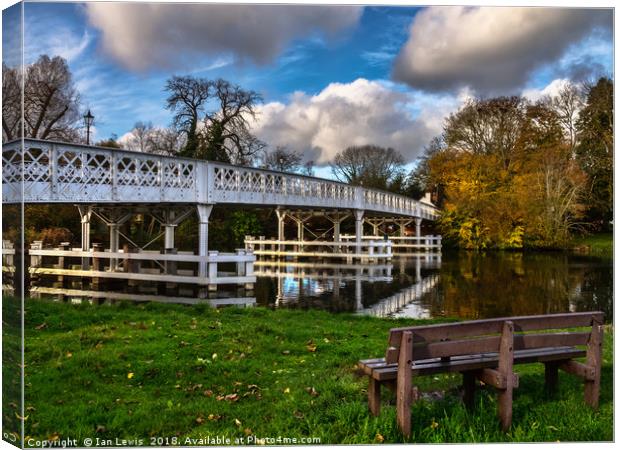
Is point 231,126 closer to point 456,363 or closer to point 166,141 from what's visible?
Result: point 166,141

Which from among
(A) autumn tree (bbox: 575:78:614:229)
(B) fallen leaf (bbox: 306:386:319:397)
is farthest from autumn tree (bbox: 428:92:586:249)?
(B) fallen leaf (bbox: 306:386:319:397)

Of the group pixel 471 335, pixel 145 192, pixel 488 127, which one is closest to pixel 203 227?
pixel 145 192

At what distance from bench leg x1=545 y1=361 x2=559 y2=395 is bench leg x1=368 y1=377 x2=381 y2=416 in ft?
5.97

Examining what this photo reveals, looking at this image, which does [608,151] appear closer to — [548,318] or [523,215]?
[548,318]

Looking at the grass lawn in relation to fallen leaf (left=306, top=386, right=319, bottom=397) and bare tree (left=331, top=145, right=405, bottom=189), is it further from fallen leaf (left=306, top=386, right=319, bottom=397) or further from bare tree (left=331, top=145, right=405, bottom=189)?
bare tree (left=331, top=145, right=405, bottom=189)

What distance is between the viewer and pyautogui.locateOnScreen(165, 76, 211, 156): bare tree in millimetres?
12109

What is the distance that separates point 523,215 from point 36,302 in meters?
12.6

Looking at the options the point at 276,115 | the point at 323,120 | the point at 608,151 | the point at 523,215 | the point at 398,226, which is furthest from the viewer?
the point at 398,226

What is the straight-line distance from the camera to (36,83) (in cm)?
628

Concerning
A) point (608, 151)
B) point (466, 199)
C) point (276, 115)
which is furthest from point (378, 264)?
point (608, 151)

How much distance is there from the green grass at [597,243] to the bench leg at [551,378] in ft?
7.03

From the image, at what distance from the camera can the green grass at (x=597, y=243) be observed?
22.9 feet

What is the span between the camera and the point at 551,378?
5.04 meters

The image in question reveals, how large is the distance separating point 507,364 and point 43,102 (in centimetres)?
662
